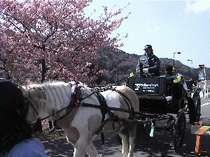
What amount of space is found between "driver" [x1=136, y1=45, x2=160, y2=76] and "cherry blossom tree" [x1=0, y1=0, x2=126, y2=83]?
469 cm

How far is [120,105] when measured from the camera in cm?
749

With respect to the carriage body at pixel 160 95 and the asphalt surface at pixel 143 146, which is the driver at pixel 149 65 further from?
the asphalt surface at pixel 143 146

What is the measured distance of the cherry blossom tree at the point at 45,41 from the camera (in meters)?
14.9

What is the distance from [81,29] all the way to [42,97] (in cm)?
1008

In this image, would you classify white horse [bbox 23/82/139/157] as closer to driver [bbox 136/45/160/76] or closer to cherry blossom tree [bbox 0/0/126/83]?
driver [bbox 136/45/160/76]

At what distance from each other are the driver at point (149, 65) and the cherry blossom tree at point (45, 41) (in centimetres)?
469

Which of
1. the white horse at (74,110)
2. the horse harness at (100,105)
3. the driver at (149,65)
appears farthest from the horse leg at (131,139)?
the driver at (149,65)

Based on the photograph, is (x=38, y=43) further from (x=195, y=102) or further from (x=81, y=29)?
(x=195, y=102)

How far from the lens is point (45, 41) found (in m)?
14.9

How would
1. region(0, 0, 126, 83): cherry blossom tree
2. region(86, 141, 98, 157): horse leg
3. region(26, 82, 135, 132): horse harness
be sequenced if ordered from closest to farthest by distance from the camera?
1. region(26, 82, 135, 132): horse harness
2. region(86, 141, 98, 157): horse leg
3. region(0, 0, 126, 83): cherry blossom tree

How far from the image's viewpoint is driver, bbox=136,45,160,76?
1062cm

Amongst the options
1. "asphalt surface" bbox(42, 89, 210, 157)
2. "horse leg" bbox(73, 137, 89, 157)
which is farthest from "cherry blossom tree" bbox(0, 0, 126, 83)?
"horse leg" bbox(73, 137, 89, 157)

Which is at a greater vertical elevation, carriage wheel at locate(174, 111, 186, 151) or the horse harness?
the horse harness

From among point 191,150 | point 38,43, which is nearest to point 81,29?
point 38,43
